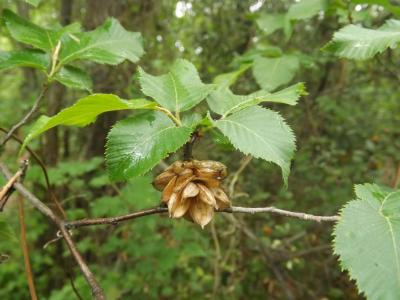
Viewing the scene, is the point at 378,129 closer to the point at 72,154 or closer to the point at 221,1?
the point at 221,1

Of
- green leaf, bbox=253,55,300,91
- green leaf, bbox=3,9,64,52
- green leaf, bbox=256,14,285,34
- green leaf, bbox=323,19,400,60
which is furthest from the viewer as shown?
green leaf, bbox=256,14,285,34

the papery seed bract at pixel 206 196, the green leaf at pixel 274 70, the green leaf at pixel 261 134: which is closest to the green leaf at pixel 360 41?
the green leaf at pixel 261 134

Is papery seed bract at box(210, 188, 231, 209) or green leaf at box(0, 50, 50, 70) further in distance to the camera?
green leaf at box(0, 50, 50, 70)

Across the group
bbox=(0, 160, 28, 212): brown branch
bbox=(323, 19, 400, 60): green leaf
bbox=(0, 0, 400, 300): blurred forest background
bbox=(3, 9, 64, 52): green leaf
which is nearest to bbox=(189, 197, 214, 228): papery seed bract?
bbox=(0, 160, 28, 212): brown branch

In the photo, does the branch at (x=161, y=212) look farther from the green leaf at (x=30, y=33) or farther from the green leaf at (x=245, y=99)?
the green leaf at (x=30, y=33)

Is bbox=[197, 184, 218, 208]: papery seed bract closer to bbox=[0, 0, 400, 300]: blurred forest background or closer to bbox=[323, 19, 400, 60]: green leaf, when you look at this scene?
bbox=[323, 19, 400, 60]: green leaf

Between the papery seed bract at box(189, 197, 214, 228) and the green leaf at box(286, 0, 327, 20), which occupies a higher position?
the green leaf at box(286, 0, 327, 20)

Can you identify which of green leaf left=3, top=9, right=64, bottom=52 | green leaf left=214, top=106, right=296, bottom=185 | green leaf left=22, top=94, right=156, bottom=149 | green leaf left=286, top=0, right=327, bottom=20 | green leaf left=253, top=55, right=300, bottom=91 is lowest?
green leaf left=253, top=55, right=300, bottom=91
